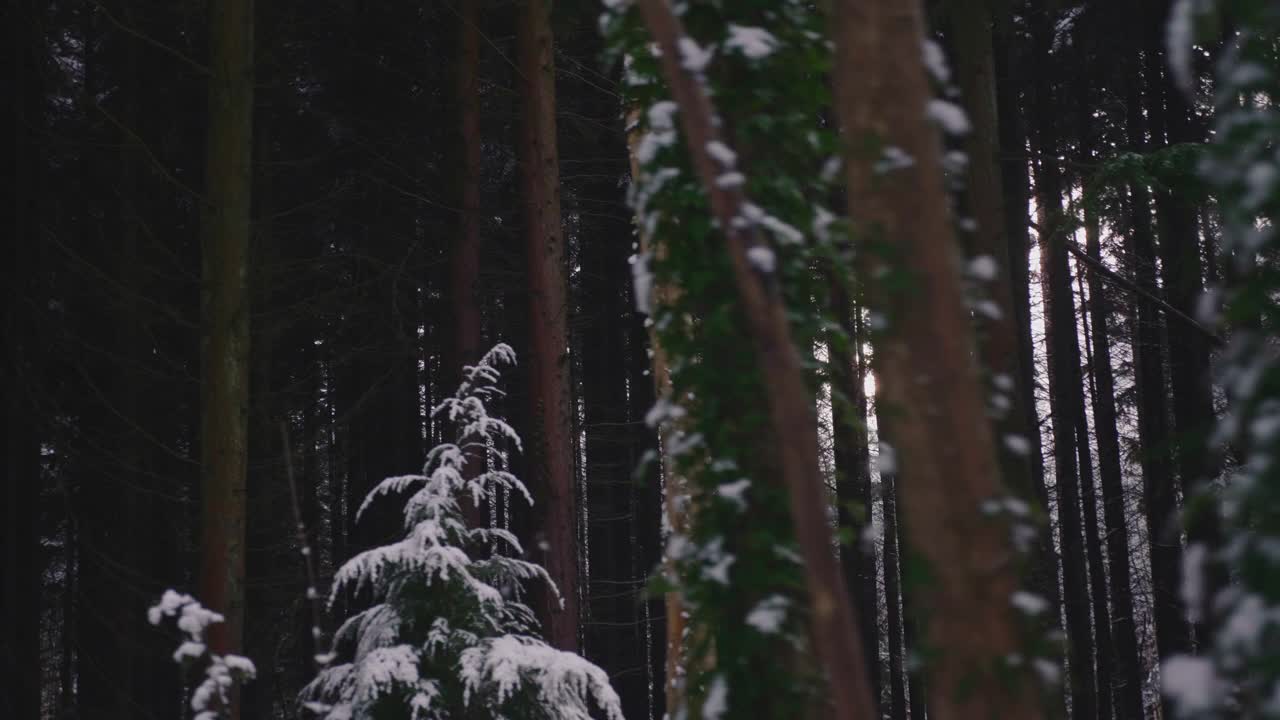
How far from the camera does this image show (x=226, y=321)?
27.8 feet

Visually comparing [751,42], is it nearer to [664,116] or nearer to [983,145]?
[664,116]

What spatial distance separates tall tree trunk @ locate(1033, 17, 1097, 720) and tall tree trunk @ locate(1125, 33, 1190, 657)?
1.01 metres

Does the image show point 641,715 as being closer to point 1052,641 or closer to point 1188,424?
point 1188,424

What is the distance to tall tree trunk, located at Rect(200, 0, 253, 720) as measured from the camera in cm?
825

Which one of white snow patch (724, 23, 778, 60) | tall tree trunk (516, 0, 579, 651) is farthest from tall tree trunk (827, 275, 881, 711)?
white snow patch (724, 23, 778, 60)

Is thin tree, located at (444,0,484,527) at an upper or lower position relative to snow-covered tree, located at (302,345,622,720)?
upper

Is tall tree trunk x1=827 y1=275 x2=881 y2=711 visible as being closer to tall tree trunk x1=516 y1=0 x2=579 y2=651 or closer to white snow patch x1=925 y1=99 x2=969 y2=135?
tall tree trunk x1=516 y1=0 x2=579 y2=651

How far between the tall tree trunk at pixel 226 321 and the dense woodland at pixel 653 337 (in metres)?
0.03

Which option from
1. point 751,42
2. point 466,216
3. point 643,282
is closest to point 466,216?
point 466,216

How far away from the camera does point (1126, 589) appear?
17.6 m

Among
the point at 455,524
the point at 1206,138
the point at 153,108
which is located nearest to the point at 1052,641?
the point at 455,524

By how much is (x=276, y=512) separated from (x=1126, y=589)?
13.8 m

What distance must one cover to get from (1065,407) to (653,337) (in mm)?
12357

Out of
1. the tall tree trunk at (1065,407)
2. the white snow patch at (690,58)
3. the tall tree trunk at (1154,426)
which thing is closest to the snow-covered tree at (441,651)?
the white snow patch at (690,58)
